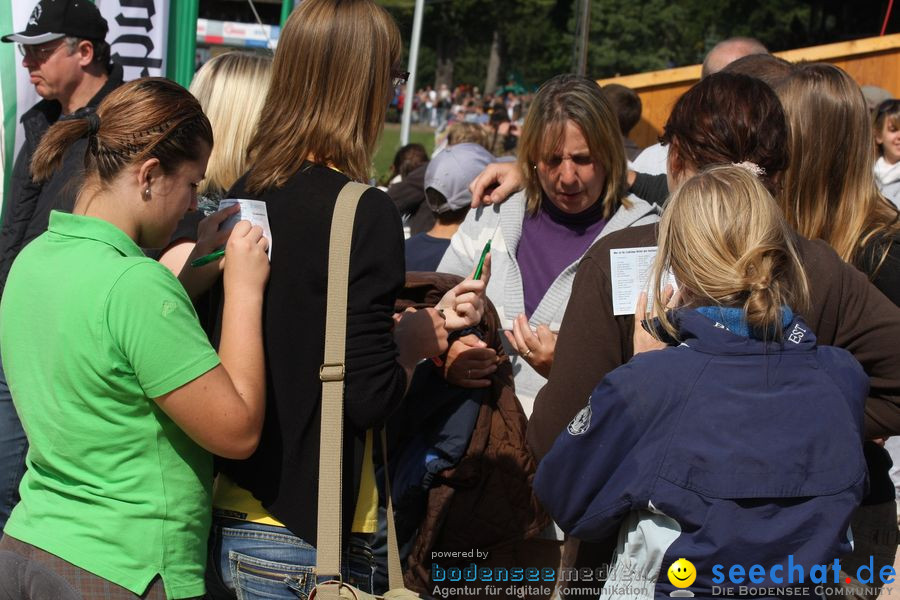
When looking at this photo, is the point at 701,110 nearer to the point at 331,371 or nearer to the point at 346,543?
the point at 331,371

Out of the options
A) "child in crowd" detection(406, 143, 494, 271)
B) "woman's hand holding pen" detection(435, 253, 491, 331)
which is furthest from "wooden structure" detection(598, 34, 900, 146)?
"woman's hand holding pen" detection(435, 253, 491, 331)

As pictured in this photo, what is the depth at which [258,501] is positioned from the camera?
2055mm

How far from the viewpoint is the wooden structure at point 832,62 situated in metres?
7.65

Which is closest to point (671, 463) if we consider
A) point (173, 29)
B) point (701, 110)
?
point (701, 110)

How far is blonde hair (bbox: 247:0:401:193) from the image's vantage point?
2.09 m

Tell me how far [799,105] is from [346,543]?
70.7 inches

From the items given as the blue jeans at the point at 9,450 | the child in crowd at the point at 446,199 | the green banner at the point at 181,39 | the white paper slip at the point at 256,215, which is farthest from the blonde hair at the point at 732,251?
the green banner at the point at 181,39

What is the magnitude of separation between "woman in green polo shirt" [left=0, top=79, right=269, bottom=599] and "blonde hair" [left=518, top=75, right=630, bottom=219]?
1703mm

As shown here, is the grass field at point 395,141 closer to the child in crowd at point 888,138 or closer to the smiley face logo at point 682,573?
the child in crowd at point 888,138

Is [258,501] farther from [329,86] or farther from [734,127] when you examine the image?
[734,127]

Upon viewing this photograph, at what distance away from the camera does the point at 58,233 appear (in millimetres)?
1991

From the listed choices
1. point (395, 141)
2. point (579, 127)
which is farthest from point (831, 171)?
point (395, 141)

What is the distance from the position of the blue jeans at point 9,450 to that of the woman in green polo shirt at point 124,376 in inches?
55.2

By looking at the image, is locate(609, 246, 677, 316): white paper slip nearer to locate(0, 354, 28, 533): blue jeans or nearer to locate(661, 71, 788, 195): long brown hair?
locate(661, 71, 788, 195): long brown hair
